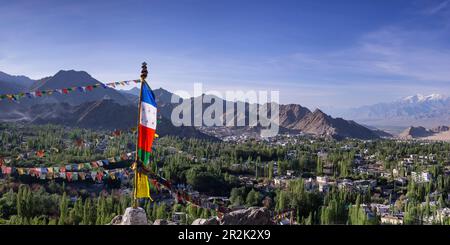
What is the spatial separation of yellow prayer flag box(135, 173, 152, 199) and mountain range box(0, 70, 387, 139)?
73212mm

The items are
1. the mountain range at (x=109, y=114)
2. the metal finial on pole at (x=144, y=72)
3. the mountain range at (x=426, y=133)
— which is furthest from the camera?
the mountain range at (x=426, y=133)

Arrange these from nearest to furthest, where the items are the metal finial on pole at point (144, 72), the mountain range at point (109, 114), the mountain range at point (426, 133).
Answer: the metal finial on pole at point (144, 72)
the mountain range at point (109, 114)
the mountain range at point (426, 133)

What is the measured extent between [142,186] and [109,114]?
9263cm

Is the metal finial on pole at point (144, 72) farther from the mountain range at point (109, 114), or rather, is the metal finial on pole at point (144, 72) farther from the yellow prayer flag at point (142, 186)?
the mountain range at point (109, 114)

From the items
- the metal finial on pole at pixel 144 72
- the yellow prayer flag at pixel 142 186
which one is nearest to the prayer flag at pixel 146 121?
the metal finial on pole at pixel 144 72

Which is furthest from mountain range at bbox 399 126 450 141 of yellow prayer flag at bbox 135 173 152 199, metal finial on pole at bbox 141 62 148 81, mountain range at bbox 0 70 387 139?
metal finial on pole at bbox 141 62 148 81

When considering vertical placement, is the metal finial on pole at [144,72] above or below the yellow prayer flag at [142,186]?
above

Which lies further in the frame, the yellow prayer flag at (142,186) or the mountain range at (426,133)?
the mountain range at (426,133)

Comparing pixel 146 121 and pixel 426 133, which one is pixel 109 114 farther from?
pixel 426 133

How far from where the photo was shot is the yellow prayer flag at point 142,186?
5906 mm

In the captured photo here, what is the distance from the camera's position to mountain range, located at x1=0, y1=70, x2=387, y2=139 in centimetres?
9196

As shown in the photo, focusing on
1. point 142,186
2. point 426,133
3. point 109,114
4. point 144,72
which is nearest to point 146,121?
point 144,72

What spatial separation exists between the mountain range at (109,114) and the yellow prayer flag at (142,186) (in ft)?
240
